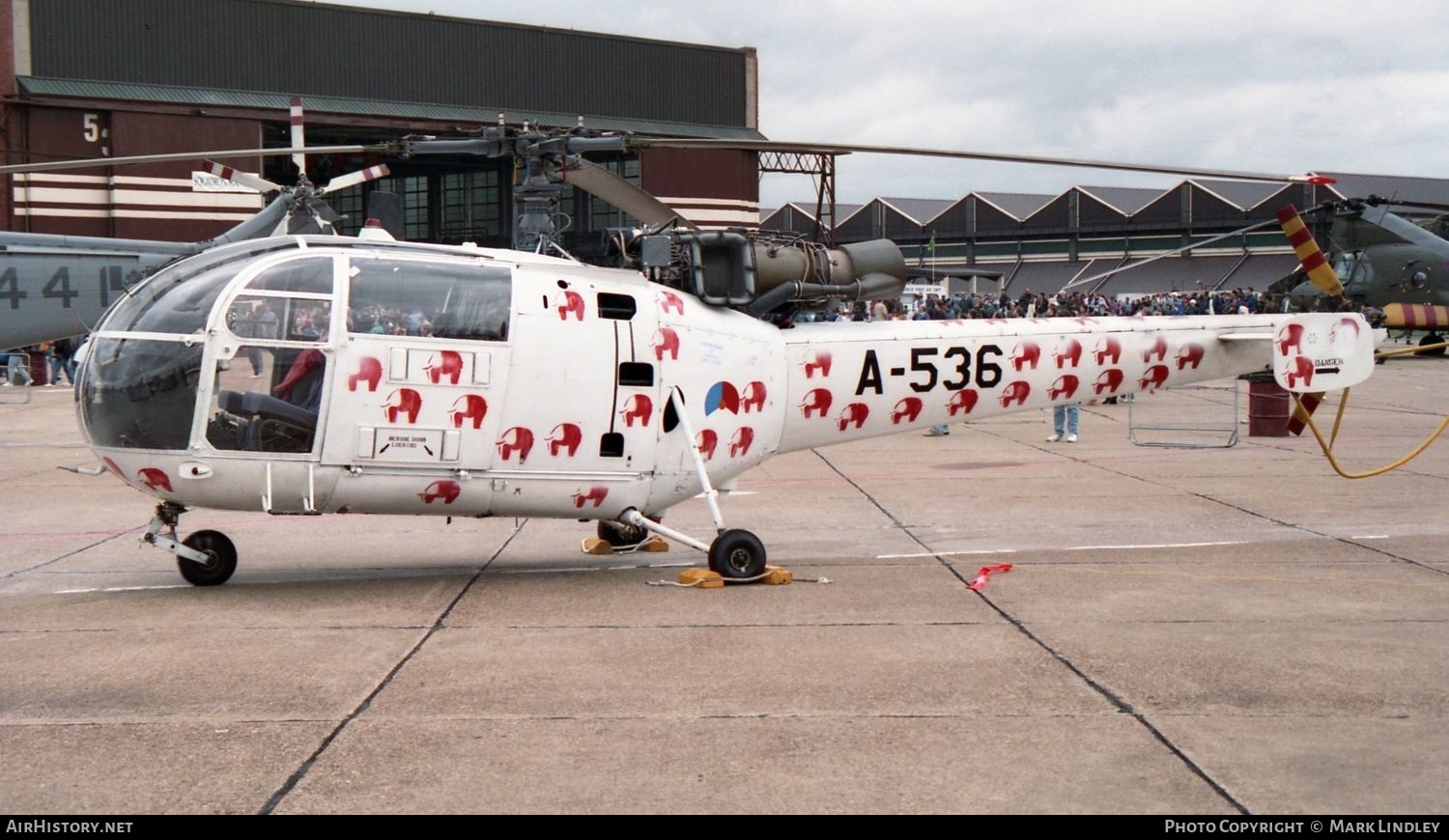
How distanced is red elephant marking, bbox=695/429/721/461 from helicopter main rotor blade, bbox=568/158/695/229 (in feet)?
5.12

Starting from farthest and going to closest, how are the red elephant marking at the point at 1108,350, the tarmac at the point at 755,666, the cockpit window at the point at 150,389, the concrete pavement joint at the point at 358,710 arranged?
1. the red elephant marking at the point at 1108,350
2. the cockpit window at the point at 150,389
3. the tarmac at the point at 755,666
4. the concrete pavement joint at the point at 358,710

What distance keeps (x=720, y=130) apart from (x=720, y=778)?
46.7 m

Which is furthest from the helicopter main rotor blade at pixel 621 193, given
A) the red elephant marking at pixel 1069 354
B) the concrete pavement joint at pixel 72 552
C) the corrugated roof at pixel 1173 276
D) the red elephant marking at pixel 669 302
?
the corrugated roof at pixel 1173 276

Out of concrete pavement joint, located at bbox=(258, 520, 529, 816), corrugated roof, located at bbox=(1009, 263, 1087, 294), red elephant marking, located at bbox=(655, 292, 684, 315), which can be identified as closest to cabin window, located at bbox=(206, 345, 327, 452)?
concrete pavement joint, located at bbox=(258, 520, 529, 816)

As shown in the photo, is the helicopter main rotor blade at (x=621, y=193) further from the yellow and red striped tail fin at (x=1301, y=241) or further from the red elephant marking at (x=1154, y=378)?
the yellow and red striped tail fin at (x=1301, y=241)

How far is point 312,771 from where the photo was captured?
5.50 meters

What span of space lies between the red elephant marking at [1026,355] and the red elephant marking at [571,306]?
12.1 feet

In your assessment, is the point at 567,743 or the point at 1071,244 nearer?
the point at 567,743

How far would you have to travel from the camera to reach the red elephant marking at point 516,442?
9.43 metres

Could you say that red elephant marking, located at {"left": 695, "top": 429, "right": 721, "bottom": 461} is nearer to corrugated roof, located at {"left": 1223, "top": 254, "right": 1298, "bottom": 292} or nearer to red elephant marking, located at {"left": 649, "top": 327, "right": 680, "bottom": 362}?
red elephant marking, located at {"left": 649, "top": 327, "right": 680, "bottom": 362}

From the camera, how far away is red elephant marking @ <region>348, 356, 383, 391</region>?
29.6ft

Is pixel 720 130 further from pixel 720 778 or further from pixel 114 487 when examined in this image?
pixel 720 778

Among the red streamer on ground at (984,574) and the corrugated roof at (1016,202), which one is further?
the corrugated roof at (1016,202)
